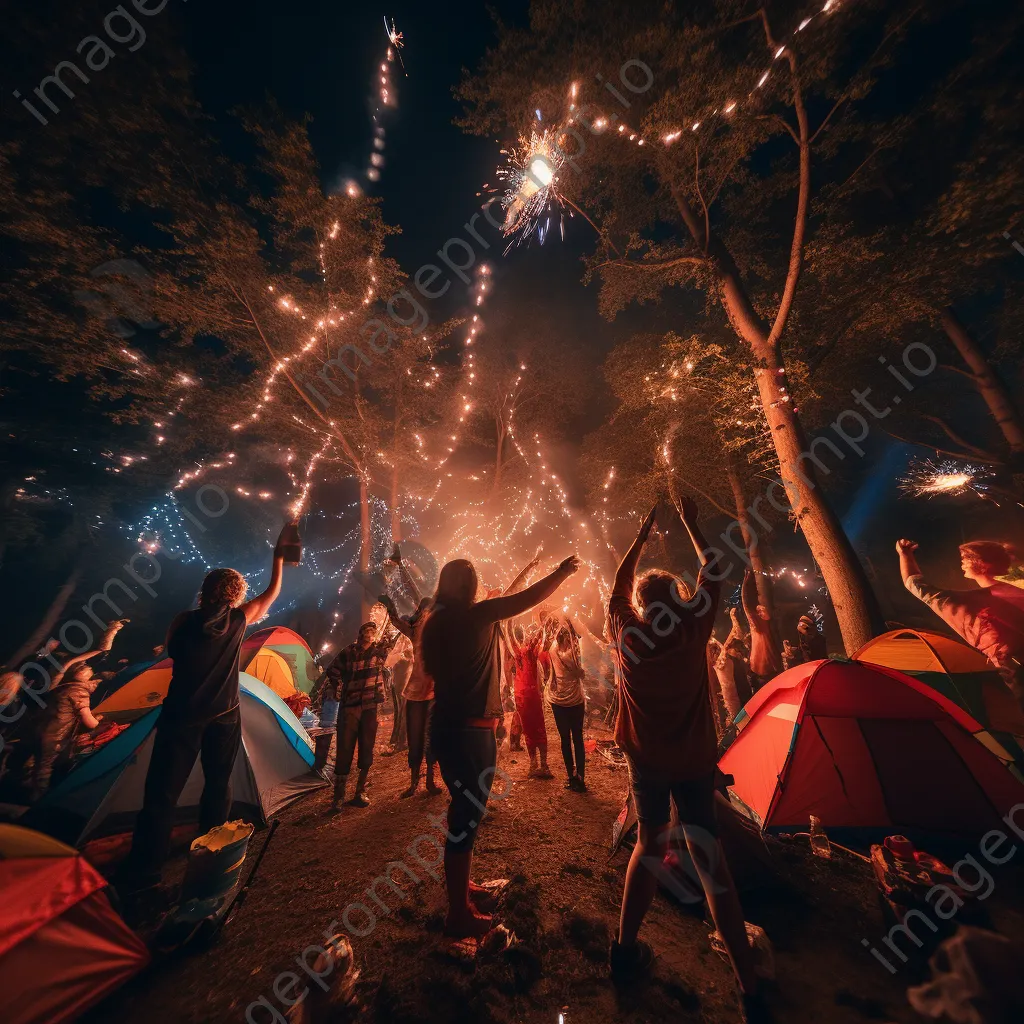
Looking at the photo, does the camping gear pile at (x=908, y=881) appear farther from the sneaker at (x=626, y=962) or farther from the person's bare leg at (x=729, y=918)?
the sneaker at (x=626, y=962)

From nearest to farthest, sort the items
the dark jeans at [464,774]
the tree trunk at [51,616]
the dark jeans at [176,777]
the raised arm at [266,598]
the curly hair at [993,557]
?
the dark jeans at [464,774] → the dark jeans at [176,777] → the raised arm at [266,598] → the curly hair at [993,557] → the tree trunk at [51,616]

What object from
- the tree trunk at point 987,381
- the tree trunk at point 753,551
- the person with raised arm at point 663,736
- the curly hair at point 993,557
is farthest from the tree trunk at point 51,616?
the tree trunk at point 987,381

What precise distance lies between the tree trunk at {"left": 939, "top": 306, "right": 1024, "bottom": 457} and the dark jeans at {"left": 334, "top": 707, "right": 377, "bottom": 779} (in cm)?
1673

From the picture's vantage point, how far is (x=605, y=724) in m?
9.25

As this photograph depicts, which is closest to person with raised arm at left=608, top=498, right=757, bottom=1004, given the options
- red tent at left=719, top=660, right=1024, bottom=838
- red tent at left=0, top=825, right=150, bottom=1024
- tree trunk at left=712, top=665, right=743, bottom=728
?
red tent at left=719, top=660, right=1024, bottom=838

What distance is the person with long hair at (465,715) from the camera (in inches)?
93.0

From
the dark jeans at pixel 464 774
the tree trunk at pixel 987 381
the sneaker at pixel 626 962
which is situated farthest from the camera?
the tree trunk at pixel 987 381

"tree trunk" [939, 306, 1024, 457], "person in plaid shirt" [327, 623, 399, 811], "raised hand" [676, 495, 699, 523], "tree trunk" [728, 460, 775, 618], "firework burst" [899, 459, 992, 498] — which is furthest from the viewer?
"firework burst" [899, 459, 992, 498]

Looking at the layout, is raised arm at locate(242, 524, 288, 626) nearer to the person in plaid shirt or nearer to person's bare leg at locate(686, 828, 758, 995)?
the person in plaid shirt

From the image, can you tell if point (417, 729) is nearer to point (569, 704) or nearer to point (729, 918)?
point (569, 704)

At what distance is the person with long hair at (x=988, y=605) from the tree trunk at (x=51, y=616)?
3008cm

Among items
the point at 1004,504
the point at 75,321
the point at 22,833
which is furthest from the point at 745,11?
the point at 1004,504

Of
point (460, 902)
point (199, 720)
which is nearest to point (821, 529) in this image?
point (460, 902)

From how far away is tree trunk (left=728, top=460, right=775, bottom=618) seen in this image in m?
11.6
